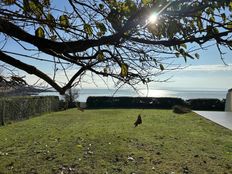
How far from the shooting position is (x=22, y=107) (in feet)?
66.8

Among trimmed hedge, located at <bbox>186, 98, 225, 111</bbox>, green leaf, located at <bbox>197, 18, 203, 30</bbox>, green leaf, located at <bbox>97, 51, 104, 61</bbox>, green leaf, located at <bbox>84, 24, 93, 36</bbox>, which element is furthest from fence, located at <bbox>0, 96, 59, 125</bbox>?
green leaf, located at <bbox>197, 18, 203, 30</bbox>

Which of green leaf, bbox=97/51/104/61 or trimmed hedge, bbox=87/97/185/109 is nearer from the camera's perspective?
green leaf, bbox=97/51/104/61

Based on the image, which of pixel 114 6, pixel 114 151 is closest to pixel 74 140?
pixel 114 151

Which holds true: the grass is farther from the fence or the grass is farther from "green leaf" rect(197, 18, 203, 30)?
the fence

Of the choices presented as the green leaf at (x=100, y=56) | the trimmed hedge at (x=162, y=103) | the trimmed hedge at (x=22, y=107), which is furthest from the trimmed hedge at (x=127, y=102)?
the green leaf at (x=100, y=56)

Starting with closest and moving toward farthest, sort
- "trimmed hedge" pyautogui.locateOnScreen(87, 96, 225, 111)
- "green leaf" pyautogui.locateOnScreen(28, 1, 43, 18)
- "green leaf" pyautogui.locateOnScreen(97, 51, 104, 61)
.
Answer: "green leaf" pyautogui.locateOnScreen(28, 1, 43, 18) < "green leaf" pyautogui.locateOnScreen(97, 51, 104, 61) < "trimmed hedge" pyautogui.locateOnScreen(87, 96, 225, 111)

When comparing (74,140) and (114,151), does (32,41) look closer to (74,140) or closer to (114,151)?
(114,151)

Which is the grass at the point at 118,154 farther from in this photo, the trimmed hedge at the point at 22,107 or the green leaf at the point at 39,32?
the trimmed hedge at the point at 22,107

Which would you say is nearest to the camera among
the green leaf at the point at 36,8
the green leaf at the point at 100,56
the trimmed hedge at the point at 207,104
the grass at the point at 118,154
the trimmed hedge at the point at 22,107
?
the green leaf at the point at 36,8

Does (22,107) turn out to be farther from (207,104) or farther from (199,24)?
(199,24)

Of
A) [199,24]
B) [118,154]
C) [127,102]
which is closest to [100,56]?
[199,24]

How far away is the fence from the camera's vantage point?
17.9 m

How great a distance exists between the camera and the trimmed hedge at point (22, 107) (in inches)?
709

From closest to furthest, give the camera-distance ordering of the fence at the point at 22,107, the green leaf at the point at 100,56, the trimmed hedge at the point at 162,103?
the green leaf at the point at 100,56
the fence at the point at 22,107
the trimmed hedge at the point at 162,103
